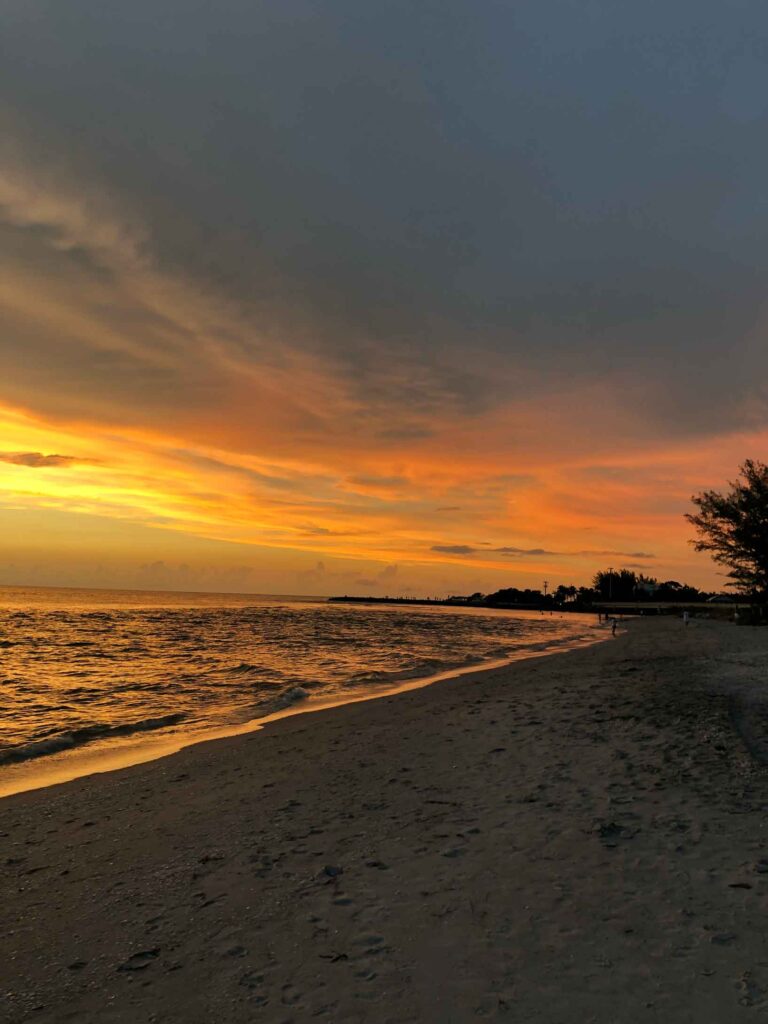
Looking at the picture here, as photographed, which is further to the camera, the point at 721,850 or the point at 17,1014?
the point at 721,850

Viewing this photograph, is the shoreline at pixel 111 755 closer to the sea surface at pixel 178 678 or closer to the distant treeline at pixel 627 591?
the sea surface at pixel 178 678

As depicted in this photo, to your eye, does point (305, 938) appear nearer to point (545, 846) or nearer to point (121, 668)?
point (545, 846)

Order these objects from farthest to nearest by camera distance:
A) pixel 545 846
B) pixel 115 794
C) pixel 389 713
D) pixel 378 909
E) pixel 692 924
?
pixel 389 713 < pixel 115 794 < pixel 545 846 < pixel 378 909 < pixel 692 924

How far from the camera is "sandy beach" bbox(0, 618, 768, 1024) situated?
437 centimetres

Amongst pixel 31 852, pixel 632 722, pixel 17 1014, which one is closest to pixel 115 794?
pixel 31 852

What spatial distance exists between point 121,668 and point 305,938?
83.0 feet

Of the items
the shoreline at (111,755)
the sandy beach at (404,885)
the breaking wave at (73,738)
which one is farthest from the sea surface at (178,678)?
the sandy beach at (404,885)

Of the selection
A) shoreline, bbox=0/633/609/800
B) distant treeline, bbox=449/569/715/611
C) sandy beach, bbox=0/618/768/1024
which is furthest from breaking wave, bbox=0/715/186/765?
distant treeline, bbox=449/569/715/611

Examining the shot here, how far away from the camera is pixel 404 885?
236 inches

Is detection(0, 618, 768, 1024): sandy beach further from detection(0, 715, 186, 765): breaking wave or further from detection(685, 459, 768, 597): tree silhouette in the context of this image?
detection(685, 459, 768, 597): tree silhouette

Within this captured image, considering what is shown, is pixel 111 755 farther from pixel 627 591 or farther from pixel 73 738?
pixel 627 591

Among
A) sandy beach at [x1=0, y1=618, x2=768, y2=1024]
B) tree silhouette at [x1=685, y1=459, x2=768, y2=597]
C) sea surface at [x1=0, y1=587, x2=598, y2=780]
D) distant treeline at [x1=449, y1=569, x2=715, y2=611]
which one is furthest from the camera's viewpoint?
distant treeline at [x1=449, y1=569, x2=715, y2=611]

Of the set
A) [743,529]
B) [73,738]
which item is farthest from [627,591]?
[73,738]

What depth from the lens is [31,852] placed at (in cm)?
750
